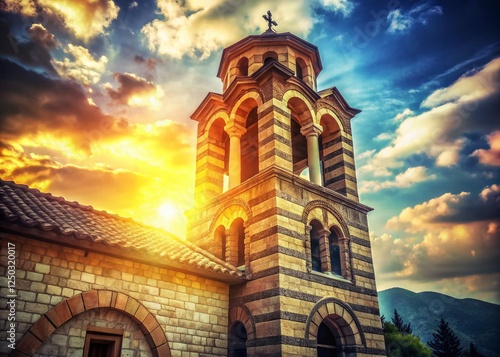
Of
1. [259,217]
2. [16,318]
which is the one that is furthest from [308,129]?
[16,318]

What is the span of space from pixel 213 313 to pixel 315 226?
3.89 m

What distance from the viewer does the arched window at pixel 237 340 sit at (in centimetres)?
1039

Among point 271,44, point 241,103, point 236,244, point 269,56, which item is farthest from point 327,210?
point 271,44

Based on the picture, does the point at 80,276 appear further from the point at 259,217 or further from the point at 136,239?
the point at 259,217

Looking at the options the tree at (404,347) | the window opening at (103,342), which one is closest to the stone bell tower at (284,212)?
the window opening at (103,342)

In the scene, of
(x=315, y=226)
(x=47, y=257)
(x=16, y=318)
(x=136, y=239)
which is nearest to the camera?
(x=16, y=318)

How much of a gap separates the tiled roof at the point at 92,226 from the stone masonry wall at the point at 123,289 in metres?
0.50

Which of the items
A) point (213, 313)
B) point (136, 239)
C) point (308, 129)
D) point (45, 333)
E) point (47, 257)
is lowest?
point (45, 333)

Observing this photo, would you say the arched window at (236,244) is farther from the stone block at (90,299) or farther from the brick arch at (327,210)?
the stone block at (90,299)

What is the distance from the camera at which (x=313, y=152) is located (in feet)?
41.7

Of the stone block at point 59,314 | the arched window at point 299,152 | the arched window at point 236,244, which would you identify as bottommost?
the stone block at point 59,314

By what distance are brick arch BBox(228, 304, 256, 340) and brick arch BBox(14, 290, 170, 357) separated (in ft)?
7.10

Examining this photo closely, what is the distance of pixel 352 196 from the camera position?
1295cm

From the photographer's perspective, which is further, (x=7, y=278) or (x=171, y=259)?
(x=171, y=259)
